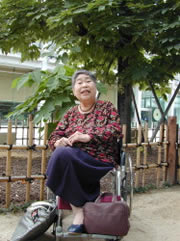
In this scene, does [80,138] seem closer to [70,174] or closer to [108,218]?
[70,174]

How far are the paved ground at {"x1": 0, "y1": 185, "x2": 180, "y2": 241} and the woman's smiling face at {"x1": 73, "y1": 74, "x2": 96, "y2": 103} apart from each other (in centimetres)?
125

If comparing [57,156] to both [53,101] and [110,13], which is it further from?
[110,13]

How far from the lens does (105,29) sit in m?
3.90

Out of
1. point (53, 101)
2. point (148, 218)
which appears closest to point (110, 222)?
point (148, 218)

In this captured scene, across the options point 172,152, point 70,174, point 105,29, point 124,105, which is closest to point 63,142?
point 70,174

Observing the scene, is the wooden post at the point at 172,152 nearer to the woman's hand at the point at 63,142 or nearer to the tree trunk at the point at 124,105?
the tree trunk at the point at 124,105

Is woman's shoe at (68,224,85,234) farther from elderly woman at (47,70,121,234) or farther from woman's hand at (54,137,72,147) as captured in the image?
woman's hand at (54,137,72,147)

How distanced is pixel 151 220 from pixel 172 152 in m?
1.62

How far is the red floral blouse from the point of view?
2.27m

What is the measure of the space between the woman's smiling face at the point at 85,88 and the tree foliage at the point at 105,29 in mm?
1216

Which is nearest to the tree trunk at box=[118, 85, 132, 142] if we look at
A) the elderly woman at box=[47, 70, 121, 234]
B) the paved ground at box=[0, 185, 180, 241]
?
the paved ground at box=[0, 185, 180, 241]

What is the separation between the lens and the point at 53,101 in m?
3.29

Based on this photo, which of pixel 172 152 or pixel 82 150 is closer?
pixel 82 150

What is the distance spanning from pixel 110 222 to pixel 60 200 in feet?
1.60
